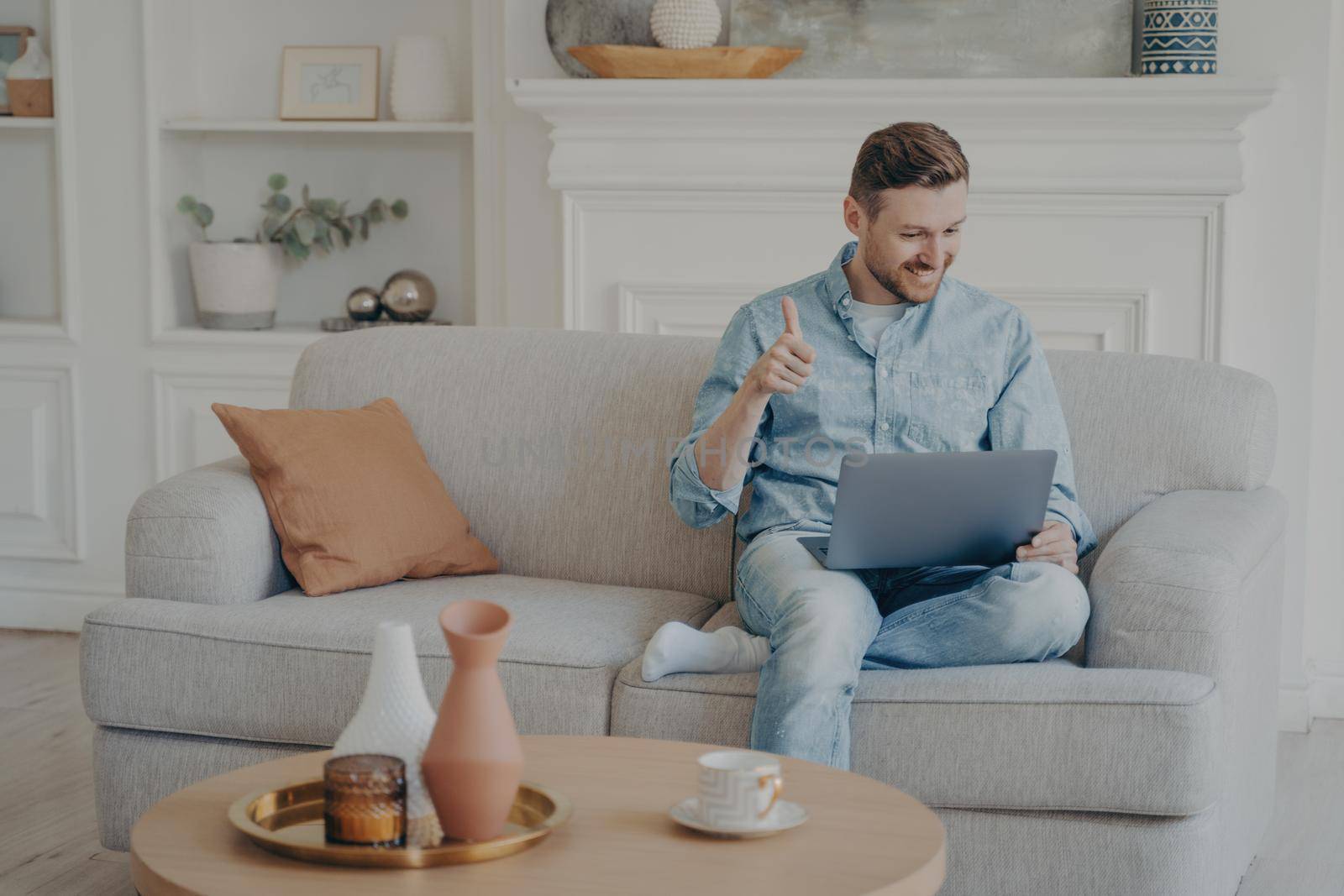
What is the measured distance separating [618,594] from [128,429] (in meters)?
1.97

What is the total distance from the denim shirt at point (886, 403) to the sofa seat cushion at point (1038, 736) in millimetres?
366

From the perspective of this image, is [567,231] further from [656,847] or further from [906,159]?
[656,847]

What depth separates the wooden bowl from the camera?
3215 millimetres

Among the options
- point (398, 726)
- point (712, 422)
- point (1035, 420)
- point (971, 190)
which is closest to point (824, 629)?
point (712, 422)

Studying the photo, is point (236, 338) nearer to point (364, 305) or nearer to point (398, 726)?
point (364, 305)

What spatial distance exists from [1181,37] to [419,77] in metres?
1.80

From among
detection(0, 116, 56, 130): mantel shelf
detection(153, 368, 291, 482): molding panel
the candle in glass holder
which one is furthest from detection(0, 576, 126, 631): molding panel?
the candle in glass holder

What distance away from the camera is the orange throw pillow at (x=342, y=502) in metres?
2.37

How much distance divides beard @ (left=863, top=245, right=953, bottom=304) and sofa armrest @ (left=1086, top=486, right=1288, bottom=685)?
1.46ft

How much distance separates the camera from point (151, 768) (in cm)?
220

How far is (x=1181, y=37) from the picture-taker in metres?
3.05

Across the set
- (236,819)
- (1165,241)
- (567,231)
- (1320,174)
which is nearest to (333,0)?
(567,231)

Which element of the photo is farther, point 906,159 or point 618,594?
point 618,594

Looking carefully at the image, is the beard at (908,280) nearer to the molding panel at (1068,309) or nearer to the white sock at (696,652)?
the white sock at (696,652)
